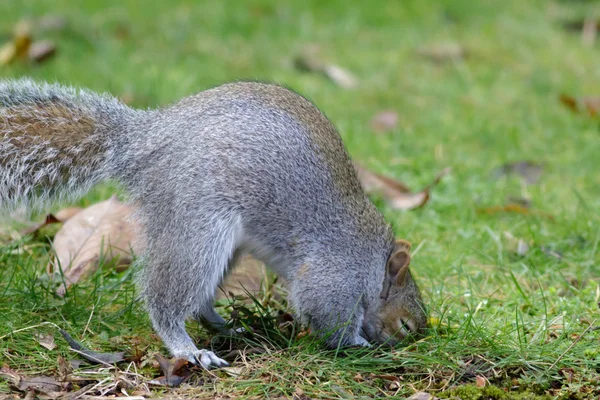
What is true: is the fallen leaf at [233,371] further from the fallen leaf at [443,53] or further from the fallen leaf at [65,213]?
the fallen leaf at [443,53]

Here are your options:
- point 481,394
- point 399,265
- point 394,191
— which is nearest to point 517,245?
point 394,191

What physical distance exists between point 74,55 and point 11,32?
2.34ft

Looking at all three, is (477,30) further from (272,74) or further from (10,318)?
(10,318)

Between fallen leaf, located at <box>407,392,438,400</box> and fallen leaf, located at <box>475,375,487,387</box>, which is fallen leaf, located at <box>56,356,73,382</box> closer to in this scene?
fallen leaf, located at <box>407,392,438,400</box>

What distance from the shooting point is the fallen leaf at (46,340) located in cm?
333

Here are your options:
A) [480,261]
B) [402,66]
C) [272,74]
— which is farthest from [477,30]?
[480,261]

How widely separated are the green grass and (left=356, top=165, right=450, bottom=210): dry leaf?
0.07 meters

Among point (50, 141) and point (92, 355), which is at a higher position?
point (50, 141)

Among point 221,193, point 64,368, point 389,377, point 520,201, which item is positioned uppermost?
point 221,193

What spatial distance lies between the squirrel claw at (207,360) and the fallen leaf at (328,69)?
3.95m

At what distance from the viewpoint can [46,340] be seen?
3.37 m

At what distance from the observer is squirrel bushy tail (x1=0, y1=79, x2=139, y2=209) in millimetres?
3500

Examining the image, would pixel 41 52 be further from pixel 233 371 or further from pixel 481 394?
pixel 481 394

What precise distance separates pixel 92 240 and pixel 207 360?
1.06 m
